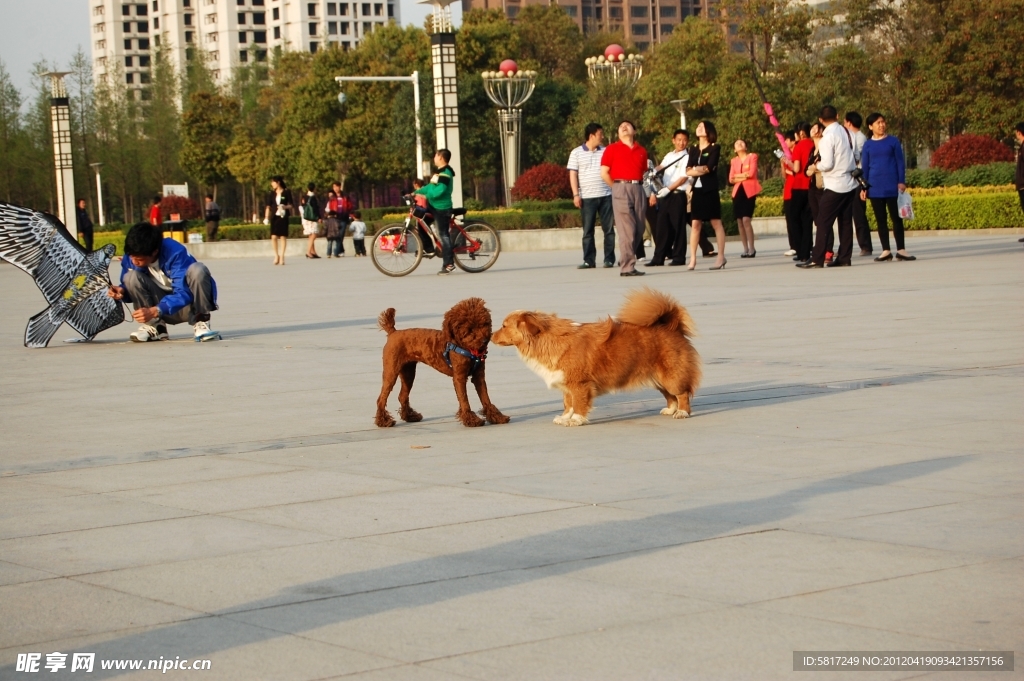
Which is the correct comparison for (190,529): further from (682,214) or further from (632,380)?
(682,214)

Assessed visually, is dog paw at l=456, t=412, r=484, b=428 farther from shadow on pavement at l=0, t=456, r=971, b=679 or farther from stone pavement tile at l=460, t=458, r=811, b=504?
shadow on pavement at l=0, t=456, r=971, b=679

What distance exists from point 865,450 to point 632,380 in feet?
4.84

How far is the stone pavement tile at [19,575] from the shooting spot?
4.50 metres

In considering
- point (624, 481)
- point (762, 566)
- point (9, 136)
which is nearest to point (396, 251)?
point (624, 481)

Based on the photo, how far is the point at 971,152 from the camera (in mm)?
38906

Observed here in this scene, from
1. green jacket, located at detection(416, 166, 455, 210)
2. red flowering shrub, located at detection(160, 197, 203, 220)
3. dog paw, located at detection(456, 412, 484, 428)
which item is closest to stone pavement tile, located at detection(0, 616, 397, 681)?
dog paw, located at detection(456, 412, 484, 428)

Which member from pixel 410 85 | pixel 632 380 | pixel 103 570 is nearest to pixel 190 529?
pixel 103 570

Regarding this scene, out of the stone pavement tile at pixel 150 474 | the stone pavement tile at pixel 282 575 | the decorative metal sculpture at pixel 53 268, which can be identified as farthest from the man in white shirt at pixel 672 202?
the stone pavement tile at pixel 282 575

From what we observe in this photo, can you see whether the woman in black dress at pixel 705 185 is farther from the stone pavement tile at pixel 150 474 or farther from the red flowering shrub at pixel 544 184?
the red flowering shrub at pixel 544 184

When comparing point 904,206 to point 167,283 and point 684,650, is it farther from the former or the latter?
point 684,650

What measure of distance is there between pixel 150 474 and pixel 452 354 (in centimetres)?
172

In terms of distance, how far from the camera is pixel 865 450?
618 centimetres

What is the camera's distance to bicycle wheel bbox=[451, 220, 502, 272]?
21.4m

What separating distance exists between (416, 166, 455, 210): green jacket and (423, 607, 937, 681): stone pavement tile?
55.2 ft
